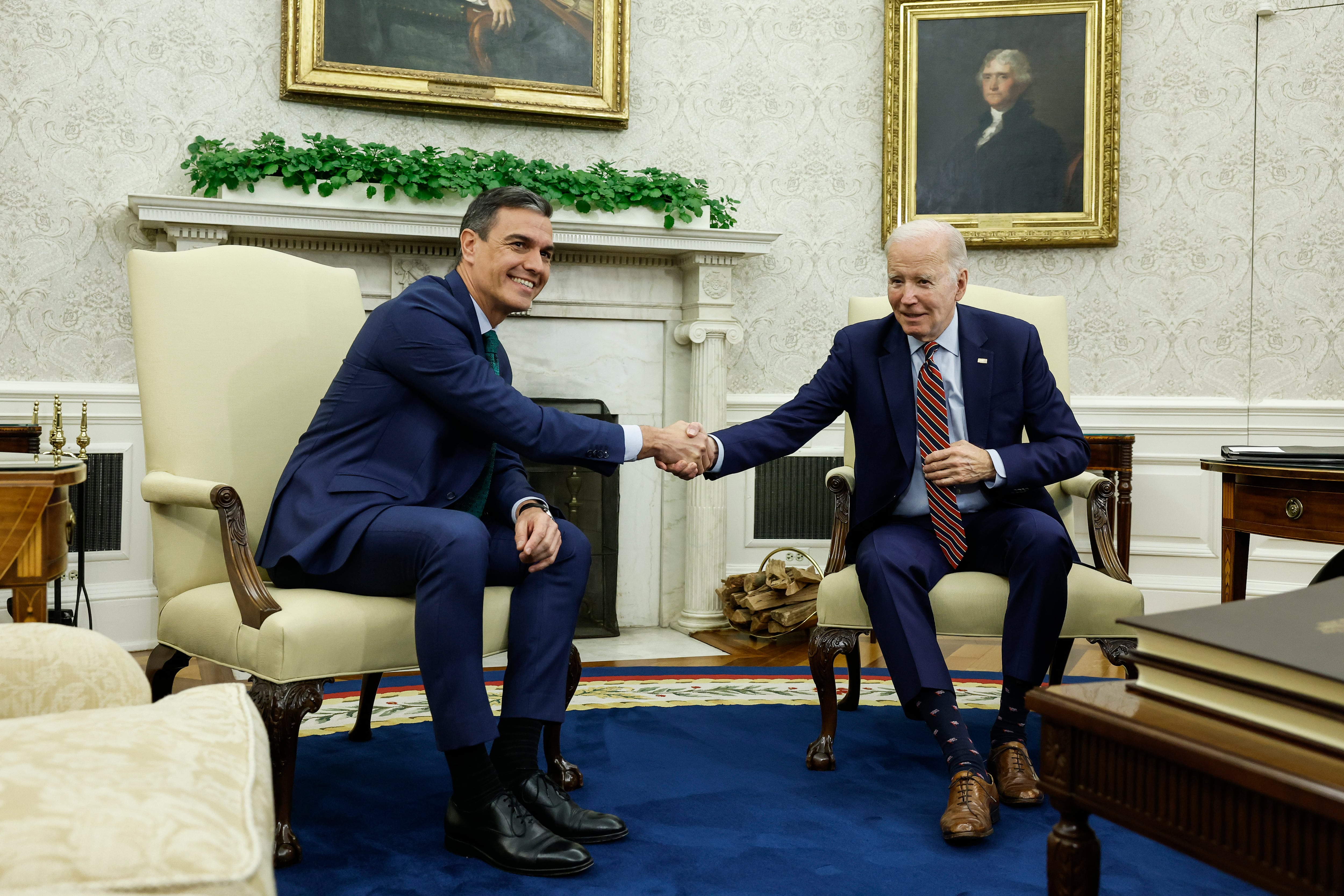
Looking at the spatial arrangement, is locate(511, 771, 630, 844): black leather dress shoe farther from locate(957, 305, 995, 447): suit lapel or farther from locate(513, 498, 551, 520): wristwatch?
locate(957, 305, 995, 447): suit lapel

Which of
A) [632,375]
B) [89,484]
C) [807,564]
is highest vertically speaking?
[632,375]

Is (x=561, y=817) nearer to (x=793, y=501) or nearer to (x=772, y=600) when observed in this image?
(x=772, y=600)

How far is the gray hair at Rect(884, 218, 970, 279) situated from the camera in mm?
2393

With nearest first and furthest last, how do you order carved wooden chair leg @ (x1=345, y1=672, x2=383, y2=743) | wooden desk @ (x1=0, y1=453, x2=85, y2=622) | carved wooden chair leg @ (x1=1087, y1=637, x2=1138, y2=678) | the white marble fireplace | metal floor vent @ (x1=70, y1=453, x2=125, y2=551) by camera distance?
wooden desk @ (x1=0, y1=453, x2=85, y2=622)
carved wooden chair leg @ (x1=1087, y1=637, x2=1138, y2=678)
carved wooden chair leg @ (x1=345, y1=672, x2=383, y2=743)
metal floor vent @ (x1=70, y1=453, x2=125, y2=551)
the white marble fireplace

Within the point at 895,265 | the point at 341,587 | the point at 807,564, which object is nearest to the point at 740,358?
the point at 807,564

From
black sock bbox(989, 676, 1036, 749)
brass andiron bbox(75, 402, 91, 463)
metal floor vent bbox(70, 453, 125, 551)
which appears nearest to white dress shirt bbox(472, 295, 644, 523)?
black sock bbox(989, 676, 1036, 749)

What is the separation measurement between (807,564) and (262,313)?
8.95 feet

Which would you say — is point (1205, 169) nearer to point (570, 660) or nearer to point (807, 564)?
point (807, 564)

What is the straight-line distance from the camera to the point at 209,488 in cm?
190

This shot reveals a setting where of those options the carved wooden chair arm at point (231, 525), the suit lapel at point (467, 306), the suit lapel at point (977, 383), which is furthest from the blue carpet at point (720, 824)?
the suit lapel at point (467, 306)

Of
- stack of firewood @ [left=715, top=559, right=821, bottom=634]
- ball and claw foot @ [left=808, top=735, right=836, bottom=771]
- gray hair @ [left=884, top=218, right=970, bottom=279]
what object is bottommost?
ball and claw foot @ [left=808, top=735, right=836, bottom=771]

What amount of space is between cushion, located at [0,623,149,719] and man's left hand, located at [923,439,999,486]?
1.64 metres

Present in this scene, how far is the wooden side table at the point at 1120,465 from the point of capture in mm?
3852

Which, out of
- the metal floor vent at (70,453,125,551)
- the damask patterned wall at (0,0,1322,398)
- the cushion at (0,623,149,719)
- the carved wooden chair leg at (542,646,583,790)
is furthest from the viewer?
the damask patterned wall at (0,0,1322,398)
